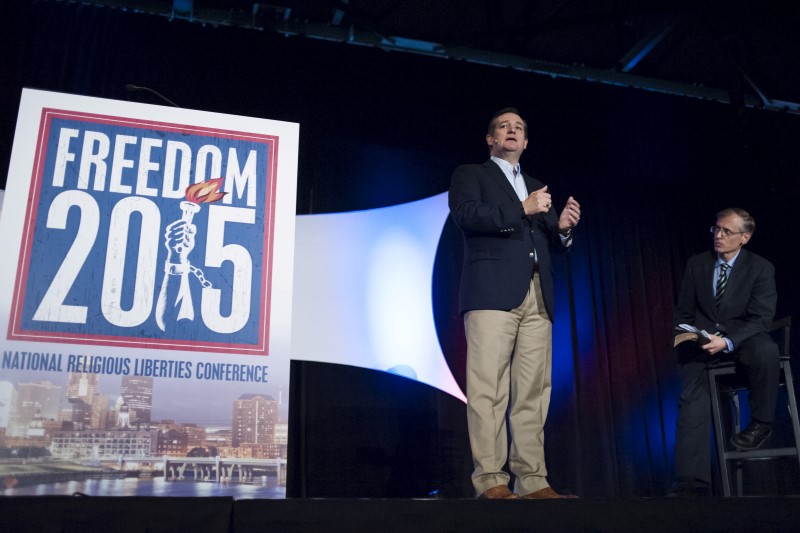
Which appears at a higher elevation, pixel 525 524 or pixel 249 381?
pixel 249 381

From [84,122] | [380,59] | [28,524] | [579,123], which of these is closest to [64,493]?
[28,524]

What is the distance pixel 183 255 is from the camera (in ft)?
6.13

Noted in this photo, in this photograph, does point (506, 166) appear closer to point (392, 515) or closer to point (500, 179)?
point (500, 179)

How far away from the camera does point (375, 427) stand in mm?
3754

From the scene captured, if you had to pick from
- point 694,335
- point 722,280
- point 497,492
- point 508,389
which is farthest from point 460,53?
point 497,492

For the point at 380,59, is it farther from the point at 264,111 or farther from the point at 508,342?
the point at 508,342

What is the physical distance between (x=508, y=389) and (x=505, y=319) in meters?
0.23

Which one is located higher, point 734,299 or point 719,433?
point 734,299

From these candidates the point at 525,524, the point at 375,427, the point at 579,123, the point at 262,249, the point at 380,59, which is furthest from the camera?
the point at 579,123

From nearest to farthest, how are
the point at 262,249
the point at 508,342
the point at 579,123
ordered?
the point at 262,249
the point at 508,342
the point at 579,123

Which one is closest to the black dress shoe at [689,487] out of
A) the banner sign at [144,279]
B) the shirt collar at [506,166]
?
the shirt collar at [506,166]

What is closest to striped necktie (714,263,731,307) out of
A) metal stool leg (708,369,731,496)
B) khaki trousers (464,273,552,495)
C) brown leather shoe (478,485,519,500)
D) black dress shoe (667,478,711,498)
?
metal stool leg (708,369,731,496)

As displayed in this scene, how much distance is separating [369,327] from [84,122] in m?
2.15

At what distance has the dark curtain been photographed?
3.79m
